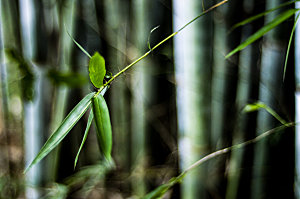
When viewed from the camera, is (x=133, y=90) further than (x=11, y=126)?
No

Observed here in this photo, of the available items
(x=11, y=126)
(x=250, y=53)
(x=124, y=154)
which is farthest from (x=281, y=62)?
(x=11, y=126)

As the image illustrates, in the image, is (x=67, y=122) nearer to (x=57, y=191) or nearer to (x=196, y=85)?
(x=196, y=85)

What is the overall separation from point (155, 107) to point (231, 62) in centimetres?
21

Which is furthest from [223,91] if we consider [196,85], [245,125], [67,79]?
[67,79]

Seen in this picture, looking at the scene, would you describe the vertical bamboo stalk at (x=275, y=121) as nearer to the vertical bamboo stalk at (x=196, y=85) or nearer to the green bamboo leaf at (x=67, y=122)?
the vertical bamboo stalk at (x=196, y=85)

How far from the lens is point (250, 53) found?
19.1 inches

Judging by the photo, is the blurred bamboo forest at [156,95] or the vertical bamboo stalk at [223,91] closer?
the blurred bamboo forest at [156,95]

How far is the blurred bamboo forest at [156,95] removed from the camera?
37 cm

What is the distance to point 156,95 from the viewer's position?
65 cm

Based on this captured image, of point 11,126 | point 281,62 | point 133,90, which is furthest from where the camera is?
point 11,126

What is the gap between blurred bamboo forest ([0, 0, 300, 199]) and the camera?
371 millimetres

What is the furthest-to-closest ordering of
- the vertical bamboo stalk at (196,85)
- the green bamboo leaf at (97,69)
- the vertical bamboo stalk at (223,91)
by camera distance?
the vertical bamboo stalk at (223,91)
the vertical bamboo stalk at (196,85)
the green bamboo leaf at (97,69)

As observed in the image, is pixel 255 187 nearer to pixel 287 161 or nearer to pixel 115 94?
pixel 287 161

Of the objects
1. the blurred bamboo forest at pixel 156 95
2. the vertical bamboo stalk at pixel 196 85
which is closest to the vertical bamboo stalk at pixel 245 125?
the blurred bamboo forest at pixel 156 95
